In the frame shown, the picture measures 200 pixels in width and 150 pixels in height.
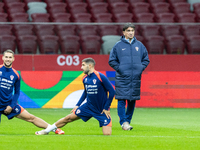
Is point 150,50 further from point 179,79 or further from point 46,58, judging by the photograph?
point 46,58

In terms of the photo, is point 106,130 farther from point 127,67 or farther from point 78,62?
point 78,62

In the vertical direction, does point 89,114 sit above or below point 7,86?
below

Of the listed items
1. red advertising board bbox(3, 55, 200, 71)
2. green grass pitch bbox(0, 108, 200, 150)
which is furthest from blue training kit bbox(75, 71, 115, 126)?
red advertising board bbox(3, 55, 200, 71)

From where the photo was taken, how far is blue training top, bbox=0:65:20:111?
744cm

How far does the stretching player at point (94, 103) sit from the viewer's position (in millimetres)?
7469

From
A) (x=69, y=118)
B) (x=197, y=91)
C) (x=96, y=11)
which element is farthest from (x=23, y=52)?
(x=69, y=118)

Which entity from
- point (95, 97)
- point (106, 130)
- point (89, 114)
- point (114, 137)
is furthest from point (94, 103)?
point (114, 137)

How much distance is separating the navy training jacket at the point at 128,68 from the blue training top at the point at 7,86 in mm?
2101

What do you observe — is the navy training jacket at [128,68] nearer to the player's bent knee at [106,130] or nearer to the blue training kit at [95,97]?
the blue training kit at [95,97]

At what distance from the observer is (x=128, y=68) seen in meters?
8.61

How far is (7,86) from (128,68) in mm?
2457

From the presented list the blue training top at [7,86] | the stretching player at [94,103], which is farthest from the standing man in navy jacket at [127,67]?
the blue training top at [7,86]

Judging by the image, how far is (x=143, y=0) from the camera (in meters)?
18.6

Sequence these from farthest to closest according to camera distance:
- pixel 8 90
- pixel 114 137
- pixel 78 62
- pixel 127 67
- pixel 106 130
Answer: pixel 78 62
pixel 127 67
pixel 8 90
pixel 106 130
pixel 114 137
